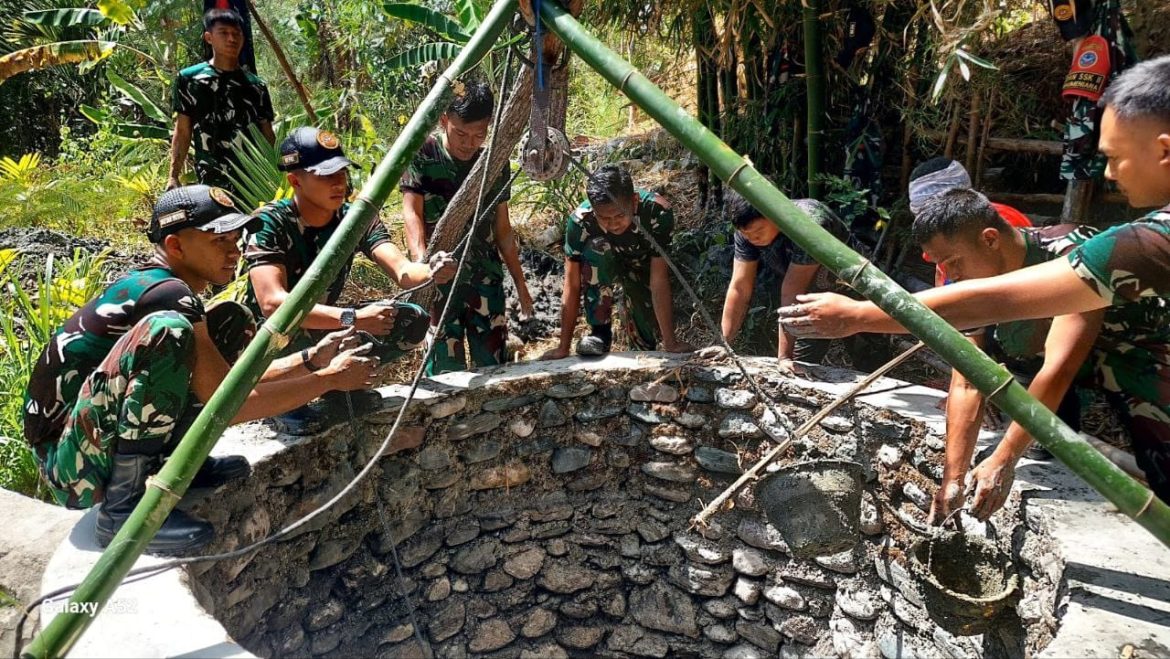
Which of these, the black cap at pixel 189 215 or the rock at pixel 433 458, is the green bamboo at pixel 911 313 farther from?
the rock at pixel 433 458

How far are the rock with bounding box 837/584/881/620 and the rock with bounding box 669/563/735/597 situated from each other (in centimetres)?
56

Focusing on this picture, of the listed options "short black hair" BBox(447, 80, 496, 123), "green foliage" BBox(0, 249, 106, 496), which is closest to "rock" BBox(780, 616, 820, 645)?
"short black hair" BBox(447, 80, 496, 123)

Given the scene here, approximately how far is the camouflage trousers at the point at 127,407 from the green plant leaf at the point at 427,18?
2.79 metres

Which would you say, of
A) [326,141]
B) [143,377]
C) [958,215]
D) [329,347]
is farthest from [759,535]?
[143,377]

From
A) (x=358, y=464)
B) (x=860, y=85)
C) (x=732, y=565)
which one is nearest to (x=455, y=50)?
(x=860, y=85)

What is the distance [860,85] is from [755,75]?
73cm

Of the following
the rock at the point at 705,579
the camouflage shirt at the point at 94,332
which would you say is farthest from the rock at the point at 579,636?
the camouflage shirt at the point at 94,332

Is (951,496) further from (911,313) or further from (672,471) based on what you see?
(672,471)

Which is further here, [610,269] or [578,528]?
[578,528]

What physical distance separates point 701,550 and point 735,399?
828 mm

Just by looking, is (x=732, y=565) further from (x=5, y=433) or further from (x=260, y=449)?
(x=5, y=433)

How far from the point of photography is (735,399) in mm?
3525

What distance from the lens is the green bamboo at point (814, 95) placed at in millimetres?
3869

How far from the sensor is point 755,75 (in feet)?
14.8
